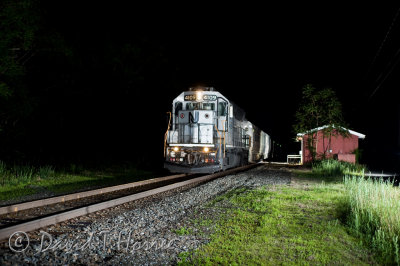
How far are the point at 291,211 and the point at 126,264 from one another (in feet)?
14.1

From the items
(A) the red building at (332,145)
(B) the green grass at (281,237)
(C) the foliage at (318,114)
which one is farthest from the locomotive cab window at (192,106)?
(A) the red building at (332,145)

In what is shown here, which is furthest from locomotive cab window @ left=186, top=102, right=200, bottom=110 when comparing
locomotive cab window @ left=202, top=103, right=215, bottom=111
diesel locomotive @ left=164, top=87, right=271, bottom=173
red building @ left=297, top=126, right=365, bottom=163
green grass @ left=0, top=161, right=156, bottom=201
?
red building @ left=297, top=126, right=365, bottom=163

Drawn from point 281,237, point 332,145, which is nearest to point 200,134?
point 281,237

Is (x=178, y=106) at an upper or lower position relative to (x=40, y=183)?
upper

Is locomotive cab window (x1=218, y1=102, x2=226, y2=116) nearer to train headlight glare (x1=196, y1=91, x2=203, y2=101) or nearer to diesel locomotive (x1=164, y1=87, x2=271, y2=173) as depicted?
diesel locomotive (x1=164, y1=87, x2=271, y2=173)

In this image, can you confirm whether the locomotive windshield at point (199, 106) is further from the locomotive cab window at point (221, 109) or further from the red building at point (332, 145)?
the red building at point (332, 145)

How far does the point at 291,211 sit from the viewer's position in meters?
6.99

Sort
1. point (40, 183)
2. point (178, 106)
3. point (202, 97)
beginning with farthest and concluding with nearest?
point (178, 106) → point (202, 97) → point (40, 183)

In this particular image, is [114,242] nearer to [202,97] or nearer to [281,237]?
[281,237]

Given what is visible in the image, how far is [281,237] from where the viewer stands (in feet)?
16.2

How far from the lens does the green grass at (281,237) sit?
4.07m

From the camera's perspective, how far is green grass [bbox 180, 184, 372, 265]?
4070mm

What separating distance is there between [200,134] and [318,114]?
1483 cm

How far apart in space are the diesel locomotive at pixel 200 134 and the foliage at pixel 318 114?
38.8 feet
